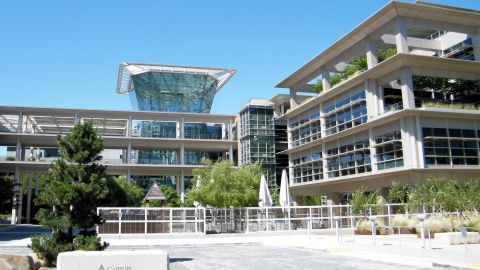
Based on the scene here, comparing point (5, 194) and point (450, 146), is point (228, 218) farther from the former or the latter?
point (5, 194)

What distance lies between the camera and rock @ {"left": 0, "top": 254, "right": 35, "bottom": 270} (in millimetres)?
12625

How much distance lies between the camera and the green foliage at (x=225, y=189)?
34.0m

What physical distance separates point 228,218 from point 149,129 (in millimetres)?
33620

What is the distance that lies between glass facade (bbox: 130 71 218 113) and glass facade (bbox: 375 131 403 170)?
3777cm

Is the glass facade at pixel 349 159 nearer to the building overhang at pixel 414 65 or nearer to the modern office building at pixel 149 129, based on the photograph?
the building overhang at pixel 414 65

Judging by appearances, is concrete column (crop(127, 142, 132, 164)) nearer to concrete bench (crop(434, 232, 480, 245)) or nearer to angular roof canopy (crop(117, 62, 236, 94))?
angular roof canopy (crop(117, 62, 236, 94))

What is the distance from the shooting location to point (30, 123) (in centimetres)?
6788

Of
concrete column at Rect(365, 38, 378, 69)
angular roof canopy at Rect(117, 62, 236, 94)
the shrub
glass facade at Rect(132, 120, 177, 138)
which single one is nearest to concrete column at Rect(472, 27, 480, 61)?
concrete column at Rect(365, 38, 378, 69)

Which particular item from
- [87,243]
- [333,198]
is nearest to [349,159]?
[333,198]

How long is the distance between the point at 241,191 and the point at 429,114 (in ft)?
50.8

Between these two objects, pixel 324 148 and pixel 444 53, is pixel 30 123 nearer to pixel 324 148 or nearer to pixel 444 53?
pixel 324 148

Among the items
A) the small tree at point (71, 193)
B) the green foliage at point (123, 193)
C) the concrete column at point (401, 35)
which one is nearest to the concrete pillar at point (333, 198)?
the concrete column at point (401, 35)

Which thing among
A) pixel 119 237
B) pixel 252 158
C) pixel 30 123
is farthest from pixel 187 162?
pixel 119 237

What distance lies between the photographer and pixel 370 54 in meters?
38.6
